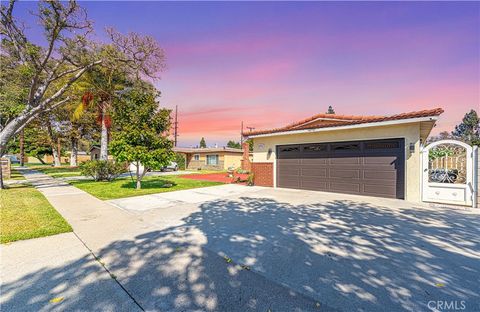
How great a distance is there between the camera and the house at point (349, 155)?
Answer: 24.3 ft

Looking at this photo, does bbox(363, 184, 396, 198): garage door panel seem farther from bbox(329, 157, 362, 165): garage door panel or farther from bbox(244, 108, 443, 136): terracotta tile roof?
bbox(244, 108, 443, 136): terracotta tile roof

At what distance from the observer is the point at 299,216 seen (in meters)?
5.54

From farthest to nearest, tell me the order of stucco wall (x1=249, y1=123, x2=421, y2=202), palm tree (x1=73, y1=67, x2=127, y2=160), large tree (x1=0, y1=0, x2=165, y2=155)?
palm tree (x1=73, y1=67, x2=127, y2=160) < large tree (x1=0, y1=0, x2=165, y2=155) < stucco wall (x1=249, y1=123, x2=421, y2=202)

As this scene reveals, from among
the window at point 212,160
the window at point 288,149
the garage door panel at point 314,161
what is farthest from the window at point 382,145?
the window at point 212,160

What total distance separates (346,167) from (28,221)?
10.4m

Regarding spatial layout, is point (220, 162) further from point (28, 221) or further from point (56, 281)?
point (56, 281)

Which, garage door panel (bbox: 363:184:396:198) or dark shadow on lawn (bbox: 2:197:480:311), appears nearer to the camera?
dark shadow on lawn (bbox: 2:197:480:311)

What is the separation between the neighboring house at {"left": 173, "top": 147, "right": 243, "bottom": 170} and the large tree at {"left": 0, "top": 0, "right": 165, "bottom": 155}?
15.5 metres

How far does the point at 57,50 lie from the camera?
1061 centimetres

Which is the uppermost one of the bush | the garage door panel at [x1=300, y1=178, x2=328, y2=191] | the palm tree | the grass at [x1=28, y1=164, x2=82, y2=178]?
the palm tree

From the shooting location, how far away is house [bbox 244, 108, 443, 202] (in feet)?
24.3

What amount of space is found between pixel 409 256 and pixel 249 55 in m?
10.2

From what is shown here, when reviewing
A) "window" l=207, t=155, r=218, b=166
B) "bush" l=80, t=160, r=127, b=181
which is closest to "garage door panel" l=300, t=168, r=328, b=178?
"bush" l=80, t=160, r=127, b=181

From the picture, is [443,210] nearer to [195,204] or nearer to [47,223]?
[195,204]
